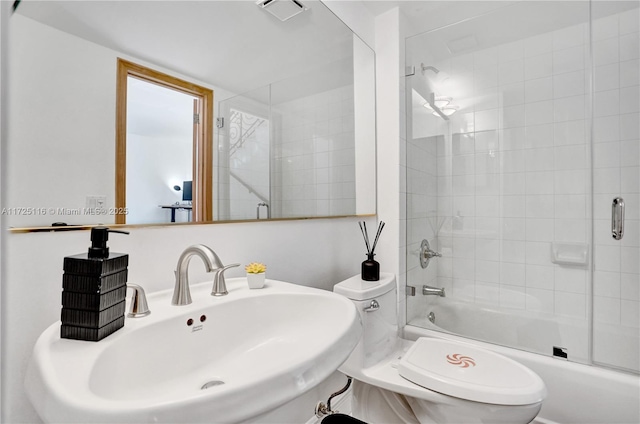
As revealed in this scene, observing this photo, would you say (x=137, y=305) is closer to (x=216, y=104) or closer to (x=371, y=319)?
(x=216, y=104)

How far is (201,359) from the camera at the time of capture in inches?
29.9

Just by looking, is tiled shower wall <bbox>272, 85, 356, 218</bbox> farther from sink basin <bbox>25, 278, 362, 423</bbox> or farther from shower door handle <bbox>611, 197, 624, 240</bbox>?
shower door handle <bbox>611, 197, 624, 240</bbox>

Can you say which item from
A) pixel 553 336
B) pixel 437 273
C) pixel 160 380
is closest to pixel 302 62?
pixel 160 380

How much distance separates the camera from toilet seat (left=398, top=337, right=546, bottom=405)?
3.47ft

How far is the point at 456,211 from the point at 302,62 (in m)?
1.32

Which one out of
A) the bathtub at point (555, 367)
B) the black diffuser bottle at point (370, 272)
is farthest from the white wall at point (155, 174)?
the bathtub at point (555, 367)

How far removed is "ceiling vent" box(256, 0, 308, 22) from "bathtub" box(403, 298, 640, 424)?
1.67 m

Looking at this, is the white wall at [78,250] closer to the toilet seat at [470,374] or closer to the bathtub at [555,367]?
the toilet seat at [470,374]

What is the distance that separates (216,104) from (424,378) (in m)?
1.20

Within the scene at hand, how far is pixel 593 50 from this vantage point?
168 centimetres

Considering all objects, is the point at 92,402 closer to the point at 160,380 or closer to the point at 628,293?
the point at 160,380

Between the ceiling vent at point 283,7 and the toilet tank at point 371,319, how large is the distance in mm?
1130

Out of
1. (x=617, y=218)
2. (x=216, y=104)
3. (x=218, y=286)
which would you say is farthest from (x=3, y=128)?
(x=617, y=218)

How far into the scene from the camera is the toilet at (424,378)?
106cm
